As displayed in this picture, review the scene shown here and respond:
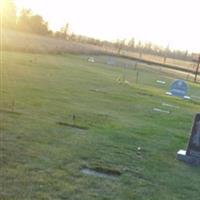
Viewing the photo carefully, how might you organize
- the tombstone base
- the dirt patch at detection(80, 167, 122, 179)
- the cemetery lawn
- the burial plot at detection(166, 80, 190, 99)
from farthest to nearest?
the burial plot at detection(166, 80, 190, 99)
the tombstone base
the dirt patch at detection(80, 167, 122, 179)
the cemetery lawn

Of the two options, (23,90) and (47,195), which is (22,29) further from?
(47,195)

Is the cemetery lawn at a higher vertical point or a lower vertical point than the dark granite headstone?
higher

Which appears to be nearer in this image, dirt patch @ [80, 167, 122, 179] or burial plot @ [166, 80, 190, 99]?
dirt patch @ [80, 167, 122, 179]

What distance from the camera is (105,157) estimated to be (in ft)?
32.6

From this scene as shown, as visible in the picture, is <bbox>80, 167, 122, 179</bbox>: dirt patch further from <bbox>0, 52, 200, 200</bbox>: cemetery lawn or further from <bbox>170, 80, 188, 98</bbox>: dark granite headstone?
<bbox>170, 80, 188, 98</bbox>: dark granite headstone

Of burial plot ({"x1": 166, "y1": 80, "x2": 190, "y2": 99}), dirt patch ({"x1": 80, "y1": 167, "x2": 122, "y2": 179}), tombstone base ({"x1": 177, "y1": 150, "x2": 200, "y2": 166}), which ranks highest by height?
dirt patch ({"x1": 80, "y1": 167, "x2": 122, "y2": 179})

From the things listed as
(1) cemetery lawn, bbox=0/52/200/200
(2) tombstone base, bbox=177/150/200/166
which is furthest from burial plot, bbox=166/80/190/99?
(2) tombstone base, bbox=177/150/200/166

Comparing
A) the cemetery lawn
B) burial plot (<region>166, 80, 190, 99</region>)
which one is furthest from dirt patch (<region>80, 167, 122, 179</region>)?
burial plot (<region>166, 80, 190, 99</region>)

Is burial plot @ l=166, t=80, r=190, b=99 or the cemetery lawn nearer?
the cemetery lawn

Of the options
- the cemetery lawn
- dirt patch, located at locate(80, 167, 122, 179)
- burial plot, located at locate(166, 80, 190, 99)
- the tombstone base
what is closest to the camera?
the cemetery lawn

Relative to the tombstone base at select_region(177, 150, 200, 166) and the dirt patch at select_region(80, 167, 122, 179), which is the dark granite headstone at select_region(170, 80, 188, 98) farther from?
the dirt patch at select_region(80, 167, 122, 179)

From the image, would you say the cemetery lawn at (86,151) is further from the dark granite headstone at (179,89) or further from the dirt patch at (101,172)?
the dark granite headstone at (179,89)

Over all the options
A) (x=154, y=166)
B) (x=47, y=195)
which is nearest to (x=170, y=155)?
(x=154, y=166)

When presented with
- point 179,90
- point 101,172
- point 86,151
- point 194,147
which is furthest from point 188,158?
point 179,90
